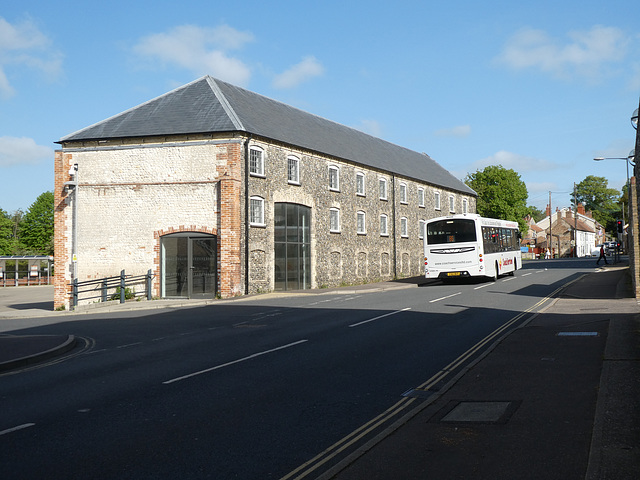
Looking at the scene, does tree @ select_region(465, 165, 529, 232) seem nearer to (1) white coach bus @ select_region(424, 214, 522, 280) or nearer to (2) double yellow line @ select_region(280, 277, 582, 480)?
(1) white coach bus @ select_region(424, 214, 522, 280)

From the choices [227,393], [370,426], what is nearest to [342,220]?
[227,393]

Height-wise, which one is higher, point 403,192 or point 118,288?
point 403,192

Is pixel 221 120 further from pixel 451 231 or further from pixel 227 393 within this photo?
pixel 227 393

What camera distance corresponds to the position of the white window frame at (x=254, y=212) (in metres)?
28.5

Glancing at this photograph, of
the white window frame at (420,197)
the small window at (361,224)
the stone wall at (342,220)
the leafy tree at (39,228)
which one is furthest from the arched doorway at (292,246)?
the leafy tree at (39,228)

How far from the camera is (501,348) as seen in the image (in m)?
10.8

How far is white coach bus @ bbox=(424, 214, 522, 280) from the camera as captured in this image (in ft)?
98.8

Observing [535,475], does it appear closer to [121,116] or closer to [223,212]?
[223,212]

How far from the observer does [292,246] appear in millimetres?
31266

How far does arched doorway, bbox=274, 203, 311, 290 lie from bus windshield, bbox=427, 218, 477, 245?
21.6 feet

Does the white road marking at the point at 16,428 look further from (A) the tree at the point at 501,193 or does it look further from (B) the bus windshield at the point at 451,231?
(A) the tree at the point at 501,193

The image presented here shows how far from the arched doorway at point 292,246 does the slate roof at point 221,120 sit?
366cm

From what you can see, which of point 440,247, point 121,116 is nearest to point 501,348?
point 440,247

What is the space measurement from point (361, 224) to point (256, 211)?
11.0 metres
